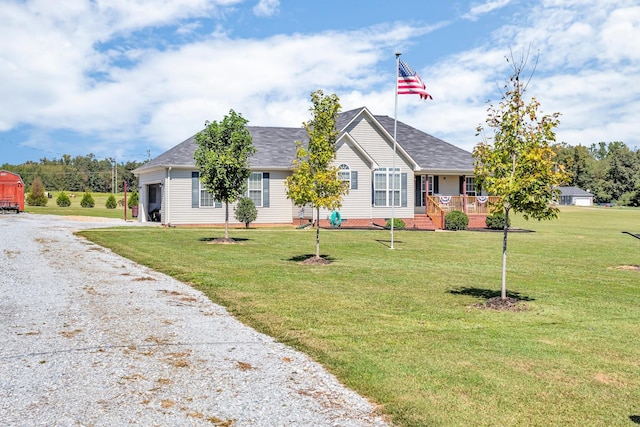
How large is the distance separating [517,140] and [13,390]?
8.28m

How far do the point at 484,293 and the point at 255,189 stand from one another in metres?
21.8

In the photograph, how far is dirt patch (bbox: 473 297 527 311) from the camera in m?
9.91

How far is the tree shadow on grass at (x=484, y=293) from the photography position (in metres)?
11.1

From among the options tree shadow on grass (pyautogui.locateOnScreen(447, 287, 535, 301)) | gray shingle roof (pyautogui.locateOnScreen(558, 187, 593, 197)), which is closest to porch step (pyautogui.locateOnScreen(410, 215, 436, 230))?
tree shadow on grass (pyautogui.locateOnScreen(447, 287, 535, 301))

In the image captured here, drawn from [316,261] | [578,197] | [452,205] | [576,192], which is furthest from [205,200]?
[576,192]

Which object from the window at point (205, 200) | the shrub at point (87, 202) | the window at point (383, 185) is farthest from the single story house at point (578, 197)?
the window at point (205, 200)

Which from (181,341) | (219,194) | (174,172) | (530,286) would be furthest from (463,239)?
(181,341)

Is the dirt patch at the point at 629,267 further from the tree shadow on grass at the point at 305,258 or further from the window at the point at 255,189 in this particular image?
the window at the point at 255,189

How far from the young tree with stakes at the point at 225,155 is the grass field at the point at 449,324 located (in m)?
3.18

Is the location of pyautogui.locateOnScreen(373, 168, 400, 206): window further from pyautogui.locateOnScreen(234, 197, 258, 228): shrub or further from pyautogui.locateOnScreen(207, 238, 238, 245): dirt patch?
pyautogui.locateOnScreen(207, 238, 238, 245): dirt patch

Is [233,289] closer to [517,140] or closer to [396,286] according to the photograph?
[396,286]

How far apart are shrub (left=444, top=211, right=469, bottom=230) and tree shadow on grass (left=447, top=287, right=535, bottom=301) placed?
19.8 m

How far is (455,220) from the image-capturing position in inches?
1243

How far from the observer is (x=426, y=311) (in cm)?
952
